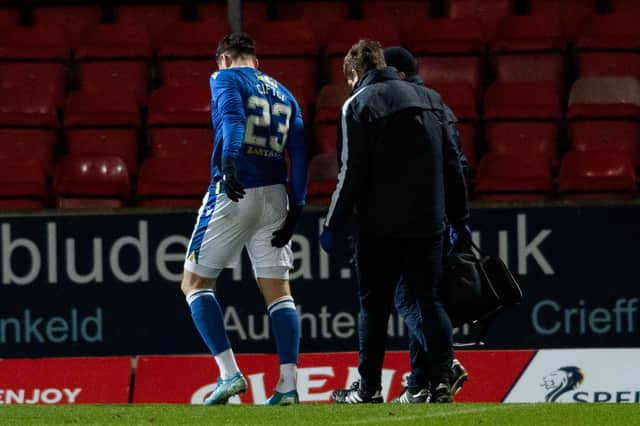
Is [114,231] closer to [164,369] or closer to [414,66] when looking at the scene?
[164,369]

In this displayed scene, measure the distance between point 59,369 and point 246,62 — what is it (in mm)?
2669

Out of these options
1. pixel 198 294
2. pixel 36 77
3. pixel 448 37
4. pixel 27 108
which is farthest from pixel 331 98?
pixel 198 294

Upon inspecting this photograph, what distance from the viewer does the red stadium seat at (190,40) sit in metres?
11.3

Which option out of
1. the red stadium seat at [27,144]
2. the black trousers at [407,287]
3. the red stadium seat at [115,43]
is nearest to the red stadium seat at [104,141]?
the red stadium seat at [27,144]

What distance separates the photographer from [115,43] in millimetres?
11539

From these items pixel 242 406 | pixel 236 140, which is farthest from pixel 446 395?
pixel 236 140

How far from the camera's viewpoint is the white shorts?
650 cm

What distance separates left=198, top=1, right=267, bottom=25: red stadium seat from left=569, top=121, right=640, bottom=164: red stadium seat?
11.0ft

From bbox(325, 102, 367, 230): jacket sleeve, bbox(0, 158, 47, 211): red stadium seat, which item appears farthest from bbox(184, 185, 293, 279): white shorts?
bbox(0, 158, 47, 211): red stadium seat

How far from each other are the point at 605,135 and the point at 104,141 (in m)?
3.42

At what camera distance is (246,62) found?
6590 mm

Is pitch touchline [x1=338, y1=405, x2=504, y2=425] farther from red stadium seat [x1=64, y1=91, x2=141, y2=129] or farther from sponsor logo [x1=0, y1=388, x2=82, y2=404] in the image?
red stadium seat [x1=64, y1=91, x2=141, y2=129]

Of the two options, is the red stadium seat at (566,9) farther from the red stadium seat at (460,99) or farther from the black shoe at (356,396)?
the black shoe at (356,396)

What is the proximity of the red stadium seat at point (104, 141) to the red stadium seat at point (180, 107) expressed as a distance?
23cm
